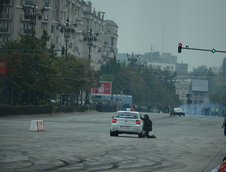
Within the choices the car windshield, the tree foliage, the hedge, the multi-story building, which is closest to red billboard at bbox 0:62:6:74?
the tree foliage

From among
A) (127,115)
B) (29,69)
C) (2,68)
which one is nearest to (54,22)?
(29,69)

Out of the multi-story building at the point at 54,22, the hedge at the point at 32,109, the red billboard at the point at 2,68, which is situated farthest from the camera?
the multi-story building at the point at 54,22

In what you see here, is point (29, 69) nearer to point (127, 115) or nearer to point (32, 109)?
point (32, 109)

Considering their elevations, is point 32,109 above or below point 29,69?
below

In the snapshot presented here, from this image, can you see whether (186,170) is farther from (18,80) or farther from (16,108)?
(18,80)

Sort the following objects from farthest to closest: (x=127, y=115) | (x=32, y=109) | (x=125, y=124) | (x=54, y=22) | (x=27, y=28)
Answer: (x=54, y=22)
(x=27, y=28)
(x=32, y=109)
(x=127, y=115)
(x=125, y=124)

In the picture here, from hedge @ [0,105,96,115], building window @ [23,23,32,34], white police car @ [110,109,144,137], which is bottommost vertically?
white police car @ [110,109,144,137]

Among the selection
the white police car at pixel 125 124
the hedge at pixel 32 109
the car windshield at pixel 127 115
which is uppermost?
the hedge at pixel 32 109

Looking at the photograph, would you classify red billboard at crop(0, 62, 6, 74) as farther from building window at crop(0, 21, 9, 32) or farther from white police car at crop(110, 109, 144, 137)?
building window at crop(0, 21, 9, 32)

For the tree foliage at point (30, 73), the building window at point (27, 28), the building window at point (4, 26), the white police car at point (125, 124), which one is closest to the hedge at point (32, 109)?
the tree foliage at point (30, 73)

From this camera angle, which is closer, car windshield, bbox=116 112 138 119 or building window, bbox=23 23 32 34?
car windshield, bbox=116 112 138 119

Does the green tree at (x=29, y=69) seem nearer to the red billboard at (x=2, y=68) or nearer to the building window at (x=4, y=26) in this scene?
the red billboard at (x=2, y=68)

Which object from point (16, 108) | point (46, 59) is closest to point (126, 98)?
point (46, 59)

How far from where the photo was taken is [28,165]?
18.9m
